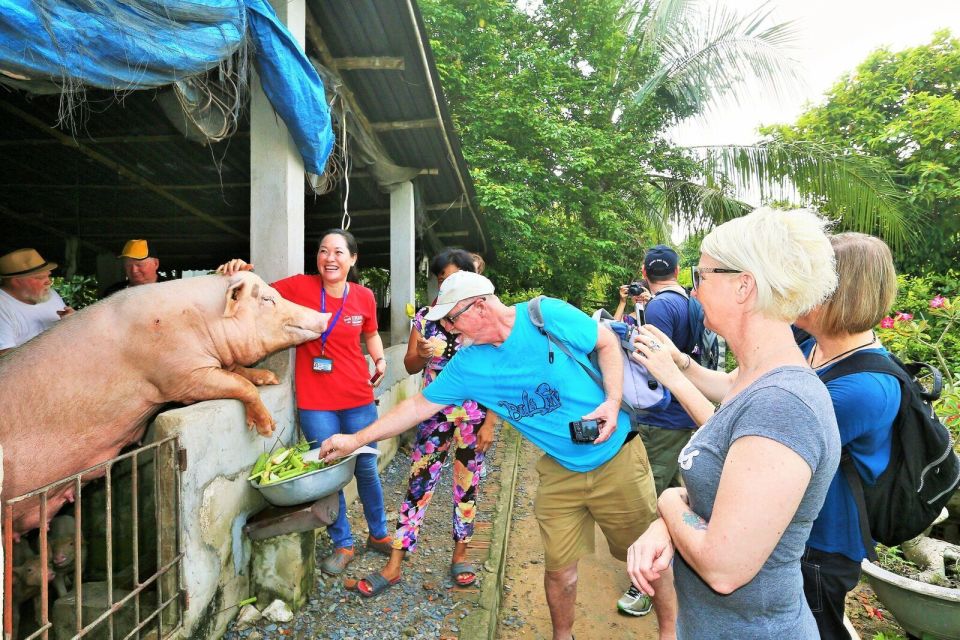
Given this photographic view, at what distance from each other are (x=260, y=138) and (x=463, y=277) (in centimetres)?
209

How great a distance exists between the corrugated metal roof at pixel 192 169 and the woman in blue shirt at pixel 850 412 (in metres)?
3.33

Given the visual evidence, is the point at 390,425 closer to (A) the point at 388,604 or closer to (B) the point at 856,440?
(A) the point at 388,604

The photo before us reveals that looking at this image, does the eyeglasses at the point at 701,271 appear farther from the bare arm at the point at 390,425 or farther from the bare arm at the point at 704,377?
the bare arm at the point at 390,425

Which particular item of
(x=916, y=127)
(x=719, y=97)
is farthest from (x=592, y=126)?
(x=916, y=127)

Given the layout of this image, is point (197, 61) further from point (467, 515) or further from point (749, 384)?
point (467, 515)

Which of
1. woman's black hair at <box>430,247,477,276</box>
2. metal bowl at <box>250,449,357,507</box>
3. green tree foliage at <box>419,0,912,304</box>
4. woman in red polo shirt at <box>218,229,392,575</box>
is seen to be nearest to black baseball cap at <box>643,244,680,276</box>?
woman's black hair at <box>430,247,477,276</box>

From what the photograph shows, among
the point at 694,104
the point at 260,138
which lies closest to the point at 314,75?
the point at 260,138

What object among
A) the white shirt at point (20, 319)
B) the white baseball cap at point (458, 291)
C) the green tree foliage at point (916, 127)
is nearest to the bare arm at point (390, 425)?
the white baseball cap at point (458, 291)

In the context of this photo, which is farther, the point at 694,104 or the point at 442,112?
the point at 694,104

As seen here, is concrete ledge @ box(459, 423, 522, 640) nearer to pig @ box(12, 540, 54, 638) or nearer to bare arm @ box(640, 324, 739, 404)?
bare arm @ box(640, 324, 739, 404)

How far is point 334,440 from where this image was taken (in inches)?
107

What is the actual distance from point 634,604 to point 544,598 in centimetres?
62

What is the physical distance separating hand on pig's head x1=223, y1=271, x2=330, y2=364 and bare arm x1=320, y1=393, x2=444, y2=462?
0.85m

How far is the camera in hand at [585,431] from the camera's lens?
250 centimetres
